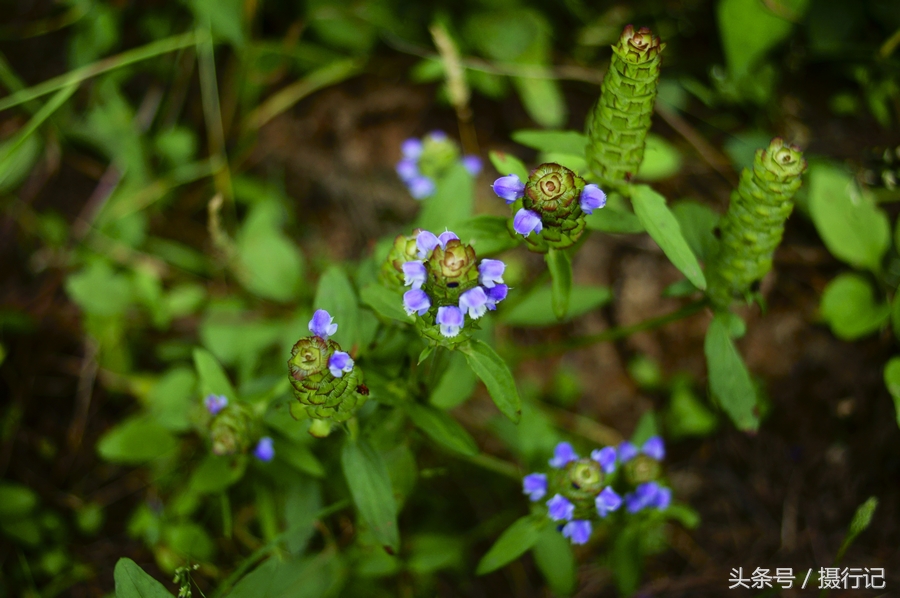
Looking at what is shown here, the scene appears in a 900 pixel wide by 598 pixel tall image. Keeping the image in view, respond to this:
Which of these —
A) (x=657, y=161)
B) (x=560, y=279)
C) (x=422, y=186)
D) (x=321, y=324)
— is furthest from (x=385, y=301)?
(x=657, y=161)

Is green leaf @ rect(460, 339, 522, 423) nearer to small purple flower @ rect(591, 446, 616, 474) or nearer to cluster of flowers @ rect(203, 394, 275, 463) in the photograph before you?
small purple flower @ rect(591, 446, 616, 474)

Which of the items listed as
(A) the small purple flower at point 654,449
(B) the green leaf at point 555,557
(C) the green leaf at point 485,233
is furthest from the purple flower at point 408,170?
(B) the green leaf at point 555,557

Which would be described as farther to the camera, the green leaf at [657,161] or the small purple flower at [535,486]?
the green leaf at [657,161]

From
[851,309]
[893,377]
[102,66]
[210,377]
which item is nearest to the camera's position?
[210,377]

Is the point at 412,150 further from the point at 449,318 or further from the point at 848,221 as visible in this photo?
the point at 848,221

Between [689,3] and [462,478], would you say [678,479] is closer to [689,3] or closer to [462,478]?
[462,478]

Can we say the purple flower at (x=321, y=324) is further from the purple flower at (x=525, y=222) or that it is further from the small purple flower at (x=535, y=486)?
the small purple flower at (x=535, y=486)

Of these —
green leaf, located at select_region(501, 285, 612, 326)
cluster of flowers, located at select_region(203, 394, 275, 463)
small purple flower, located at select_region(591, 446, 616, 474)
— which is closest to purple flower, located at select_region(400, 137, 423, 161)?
green leaf, located at select_region(501, 285, 612, 326)
